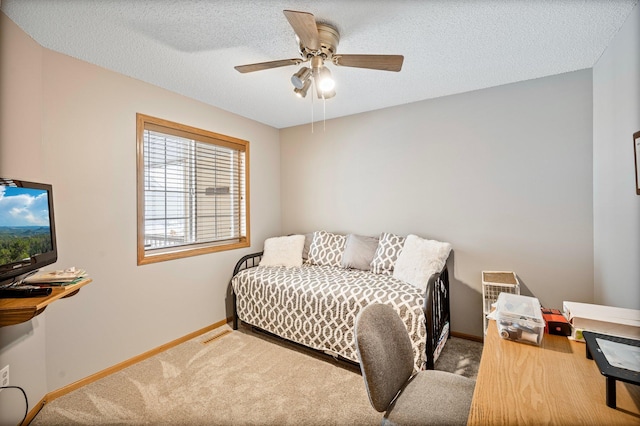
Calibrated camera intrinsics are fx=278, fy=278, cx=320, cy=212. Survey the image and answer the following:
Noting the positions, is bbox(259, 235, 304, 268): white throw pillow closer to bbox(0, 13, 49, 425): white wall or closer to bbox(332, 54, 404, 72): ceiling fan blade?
bbox(0, 13, 49, 425): white wall

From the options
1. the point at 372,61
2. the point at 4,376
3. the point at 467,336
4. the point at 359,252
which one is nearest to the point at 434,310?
the point at 467,336

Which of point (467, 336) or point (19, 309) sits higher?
point (19, 309)

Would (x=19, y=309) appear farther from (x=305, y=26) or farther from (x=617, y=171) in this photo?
(x=617, y=171)

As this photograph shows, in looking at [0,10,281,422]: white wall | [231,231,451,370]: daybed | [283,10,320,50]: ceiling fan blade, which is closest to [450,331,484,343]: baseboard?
[231,231,451,370]: daybed

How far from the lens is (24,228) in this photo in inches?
56.1

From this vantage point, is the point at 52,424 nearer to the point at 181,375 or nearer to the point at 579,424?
the point at 181,375

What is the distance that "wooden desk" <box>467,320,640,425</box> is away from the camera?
0.78 meters

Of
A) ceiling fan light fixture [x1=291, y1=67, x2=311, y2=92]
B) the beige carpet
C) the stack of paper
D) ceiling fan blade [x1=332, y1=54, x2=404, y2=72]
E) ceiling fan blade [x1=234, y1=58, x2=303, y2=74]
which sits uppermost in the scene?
ceiling fan blade [x1=234, y1=58, x2=303, y2=74]

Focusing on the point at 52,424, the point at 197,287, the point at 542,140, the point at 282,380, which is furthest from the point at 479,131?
the point at 52,424

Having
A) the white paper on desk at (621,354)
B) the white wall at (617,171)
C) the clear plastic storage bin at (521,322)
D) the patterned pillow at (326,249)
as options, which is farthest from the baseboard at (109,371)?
the white wall at (617,171)

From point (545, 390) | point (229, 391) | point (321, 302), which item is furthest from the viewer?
point (321, 302)

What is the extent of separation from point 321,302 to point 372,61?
1.87 metres

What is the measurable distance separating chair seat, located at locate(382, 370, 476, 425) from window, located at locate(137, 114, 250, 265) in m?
2.36

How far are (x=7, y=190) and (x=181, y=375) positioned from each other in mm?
1707
